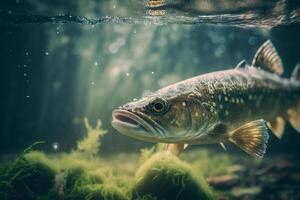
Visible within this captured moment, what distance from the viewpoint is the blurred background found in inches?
721

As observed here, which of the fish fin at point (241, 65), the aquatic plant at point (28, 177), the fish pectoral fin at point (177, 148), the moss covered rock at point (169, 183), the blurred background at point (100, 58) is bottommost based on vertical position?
the moss covered rock at point (169, 183)

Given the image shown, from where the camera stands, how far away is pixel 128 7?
12.8 meters

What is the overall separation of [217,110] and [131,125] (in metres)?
1.99

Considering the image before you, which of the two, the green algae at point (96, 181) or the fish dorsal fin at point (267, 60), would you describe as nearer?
the green algae at point (96, 181)

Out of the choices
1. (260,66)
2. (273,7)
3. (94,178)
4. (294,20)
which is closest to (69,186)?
(94,178)

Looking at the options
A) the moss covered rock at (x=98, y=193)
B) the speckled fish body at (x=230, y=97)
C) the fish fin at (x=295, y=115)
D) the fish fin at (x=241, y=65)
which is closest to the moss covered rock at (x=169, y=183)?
the moss covered rock at (x=98, y=193)

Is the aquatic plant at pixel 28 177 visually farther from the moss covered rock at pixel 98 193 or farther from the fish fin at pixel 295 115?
the fish fin at pixel 295 115

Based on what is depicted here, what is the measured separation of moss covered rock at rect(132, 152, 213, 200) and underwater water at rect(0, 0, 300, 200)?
0.02 metres

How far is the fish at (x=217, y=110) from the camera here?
17.0ft

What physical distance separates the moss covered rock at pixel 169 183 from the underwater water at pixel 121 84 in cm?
2

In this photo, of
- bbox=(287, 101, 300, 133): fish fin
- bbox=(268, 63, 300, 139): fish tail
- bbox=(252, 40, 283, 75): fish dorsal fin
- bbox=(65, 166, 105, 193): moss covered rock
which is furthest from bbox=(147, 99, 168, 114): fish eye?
bbox=(287, 101, 300, 133): fish fin

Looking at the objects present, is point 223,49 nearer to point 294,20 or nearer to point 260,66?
point 294,20

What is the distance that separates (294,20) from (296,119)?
7211 millimetres

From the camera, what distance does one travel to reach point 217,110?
240 inches
